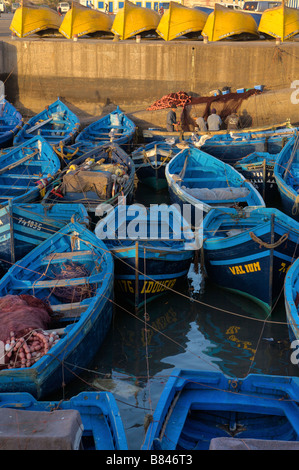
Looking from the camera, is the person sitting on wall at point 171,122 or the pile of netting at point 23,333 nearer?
the pile of netting at point 23,333

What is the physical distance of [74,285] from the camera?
10.1 metres

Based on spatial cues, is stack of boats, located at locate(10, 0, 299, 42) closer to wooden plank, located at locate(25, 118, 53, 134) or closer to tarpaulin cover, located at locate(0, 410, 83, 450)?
wooden plank, located at locate(25, 118, 53, 134)

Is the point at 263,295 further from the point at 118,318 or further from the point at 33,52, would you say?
the point at 33,52

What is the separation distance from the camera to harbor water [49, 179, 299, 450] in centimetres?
877

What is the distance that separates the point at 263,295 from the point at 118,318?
2.76 metres

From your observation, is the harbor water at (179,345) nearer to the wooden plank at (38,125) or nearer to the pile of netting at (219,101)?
the wooden plank at (38,125)

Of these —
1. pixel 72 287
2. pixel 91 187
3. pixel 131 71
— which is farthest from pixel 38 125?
pixel 72 287

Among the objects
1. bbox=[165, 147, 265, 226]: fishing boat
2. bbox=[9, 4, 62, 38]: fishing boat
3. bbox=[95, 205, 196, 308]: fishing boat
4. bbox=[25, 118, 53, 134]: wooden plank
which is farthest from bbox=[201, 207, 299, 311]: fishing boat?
bbox=[9, 4, 62, 38]: fishing boat

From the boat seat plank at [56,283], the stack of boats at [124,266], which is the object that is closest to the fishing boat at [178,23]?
the stack of boats at [124,266]

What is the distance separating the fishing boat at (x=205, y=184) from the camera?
44.2ft

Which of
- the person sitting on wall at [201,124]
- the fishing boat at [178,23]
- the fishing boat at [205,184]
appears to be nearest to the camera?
the fishing boat at [205,184]

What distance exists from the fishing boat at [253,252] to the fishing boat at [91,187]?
277 cm

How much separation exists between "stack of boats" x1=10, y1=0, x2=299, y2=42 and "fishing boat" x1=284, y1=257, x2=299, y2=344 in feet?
61.9

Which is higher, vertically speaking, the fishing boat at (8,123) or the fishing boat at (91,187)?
the fishing boat at (8,123)
